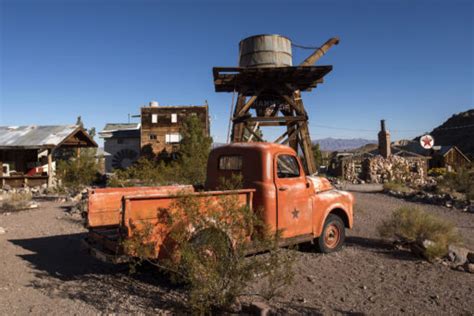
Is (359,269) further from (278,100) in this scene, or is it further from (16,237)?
(278,100)

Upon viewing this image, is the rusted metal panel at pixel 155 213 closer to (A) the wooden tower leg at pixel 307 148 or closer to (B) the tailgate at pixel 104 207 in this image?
(B) the tailgate at pixel 104 207

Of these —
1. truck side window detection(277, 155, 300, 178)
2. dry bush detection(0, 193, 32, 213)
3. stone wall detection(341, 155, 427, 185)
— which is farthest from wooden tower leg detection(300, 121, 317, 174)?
stone wall detection(341, 155, 427, 185)

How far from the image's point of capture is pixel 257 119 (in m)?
13.2

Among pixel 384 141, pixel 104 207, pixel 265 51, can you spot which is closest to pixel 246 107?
pixel 265 51

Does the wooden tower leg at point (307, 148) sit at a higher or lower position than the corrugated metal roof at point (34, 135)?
lower

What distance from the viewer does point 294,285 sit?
5.31m

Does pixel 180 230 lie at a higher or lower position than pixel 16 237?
higher

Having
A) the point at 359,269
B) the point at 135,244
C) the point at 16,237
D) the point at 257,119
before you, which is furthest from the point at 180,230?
the point at 257,119

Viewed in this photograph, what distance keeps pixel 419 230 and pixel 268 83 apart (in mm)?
7809

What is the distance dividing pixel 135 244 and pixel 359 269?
401 centimetres

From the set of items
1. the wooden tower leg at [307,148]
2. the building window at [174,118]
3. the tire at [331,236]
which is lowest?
the tire at [331,236]

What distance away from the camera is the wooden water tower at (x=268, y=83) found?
12641 mm

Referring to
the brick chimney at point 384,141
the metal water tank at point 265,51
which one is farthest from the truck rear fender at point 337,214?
the brick chimney at point 384,141

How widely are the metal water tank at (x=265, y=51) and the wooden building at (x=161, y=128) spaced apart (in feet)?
94.3
